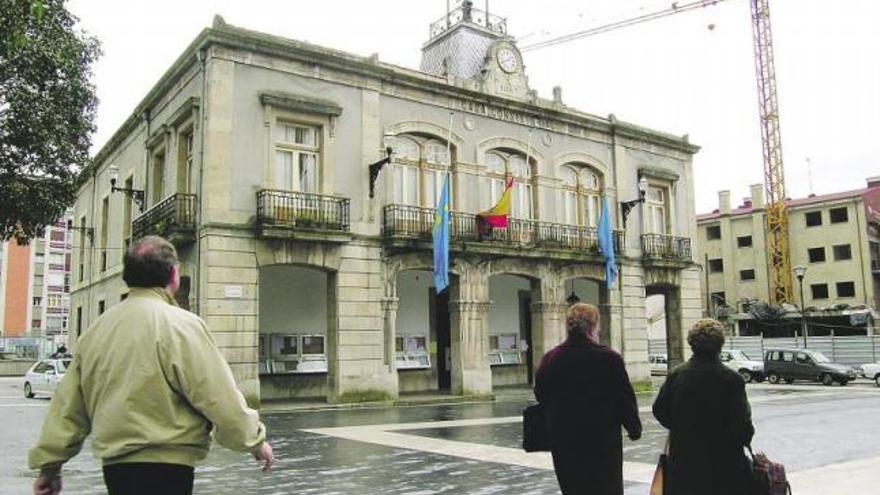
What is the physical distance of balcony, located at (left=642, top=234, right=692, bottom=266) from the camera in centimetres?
2797

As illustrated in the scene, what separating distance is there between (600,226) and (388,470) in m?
16.9

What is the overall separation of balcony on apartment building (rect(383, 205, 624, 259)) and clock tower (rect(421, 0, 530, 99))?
445cm

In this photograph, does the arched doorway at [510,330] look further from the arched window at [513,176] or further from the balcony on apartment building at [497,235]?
the arched window at [513,176]

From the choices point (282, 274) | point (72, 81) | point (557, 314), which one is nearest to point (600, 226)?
point (557, 314)

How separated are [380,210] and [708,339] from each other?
1717 cm

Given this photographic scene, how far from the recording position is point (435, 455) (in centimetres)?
1084

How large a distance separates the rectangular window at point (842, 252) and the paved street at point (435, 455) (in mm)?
36390

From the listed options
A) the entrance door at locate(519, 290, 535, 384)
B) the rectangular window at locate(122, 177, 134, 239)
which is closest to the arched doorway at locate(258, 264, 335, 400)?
the rectangular window at locate(122, 177, 134, 239)

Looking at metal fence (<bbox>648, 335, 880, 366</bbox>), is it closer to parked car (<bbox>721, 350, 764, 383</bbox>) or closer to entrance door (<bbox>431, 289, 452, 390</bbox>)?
parked car (<bbox>721, 350, 764, 383</bbox>)

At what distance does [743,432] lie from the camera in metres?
4.55

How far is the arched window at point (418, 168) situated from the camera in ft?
74.0


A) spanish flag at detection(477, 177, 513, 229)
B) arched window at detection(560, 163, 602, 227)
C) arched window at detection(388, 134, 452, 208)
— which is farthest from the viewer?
arched window at detection(560, 163, 602, 227)

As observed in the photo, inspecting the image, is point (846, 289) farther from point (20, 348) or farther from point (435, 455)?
point (20, 348)

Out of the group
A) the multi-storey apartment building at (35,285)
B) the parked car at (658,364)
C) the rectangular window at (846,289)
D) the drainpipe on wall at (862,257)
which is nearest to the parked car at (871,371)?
the parked car at (658,364)
